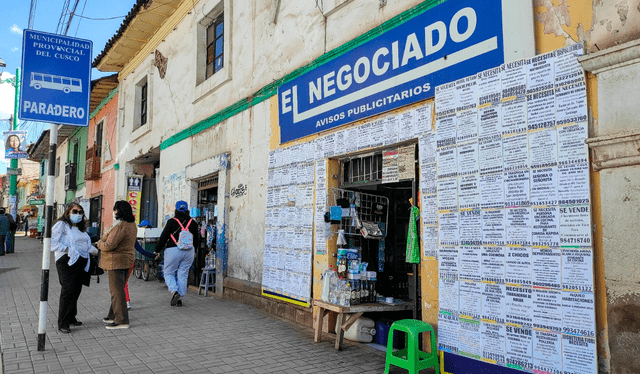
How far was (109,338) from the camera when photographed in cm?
549

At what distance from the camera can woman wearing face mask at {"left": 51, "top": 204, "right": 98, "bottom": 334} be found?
573 cm

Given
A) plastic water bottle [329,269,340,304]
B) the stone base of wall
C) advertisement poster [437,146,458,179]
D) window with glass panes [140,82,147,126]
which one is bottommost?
the stone base of wall

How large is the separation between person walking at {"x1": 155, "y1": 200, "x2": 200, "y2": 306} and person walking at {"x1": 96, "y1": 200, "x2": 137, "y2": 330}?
5.08 ft

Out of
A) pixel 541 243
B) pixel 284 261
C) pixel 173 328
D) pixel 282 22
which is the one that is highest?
pixel 282 22

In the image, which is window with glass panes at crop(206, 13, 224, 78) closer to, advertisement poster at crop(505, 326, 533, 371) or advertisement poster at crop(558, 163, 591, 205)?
advertisement poster at crop(558, 163, 591, 205)

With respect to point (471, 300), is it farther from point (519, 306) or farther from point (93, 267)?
point (93, 267)

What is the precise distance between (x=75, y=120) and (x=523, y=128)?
16.0 feet

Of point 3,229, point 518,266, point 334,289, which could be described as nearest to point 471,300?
point 518,266

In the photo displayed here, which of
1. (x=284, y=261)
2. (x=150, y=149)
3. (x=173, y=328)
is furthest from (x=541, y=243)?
(x=150, y=149)

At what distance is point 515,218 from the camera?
3725 mm

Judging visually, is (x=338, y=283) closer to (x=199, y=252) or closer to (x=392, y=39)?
(x=392, y=39)

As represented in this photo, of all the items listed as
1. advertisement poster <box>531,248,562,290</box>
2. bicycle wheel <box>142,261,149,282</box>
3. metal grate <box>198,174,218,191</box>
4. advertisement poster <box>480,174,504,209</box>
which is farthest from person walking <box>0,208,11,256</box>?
advertisement poster <box>531,248,562,290</box>

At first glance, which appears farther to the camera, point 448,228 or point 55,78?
point 55,78

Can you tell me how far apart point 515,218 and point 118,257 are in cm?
488
